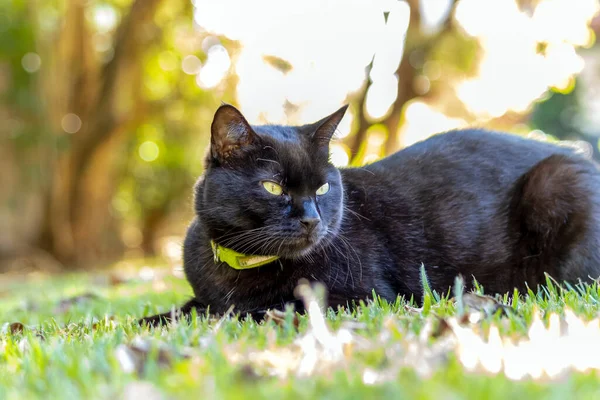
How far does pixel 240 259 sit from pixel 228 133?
0.56 meters

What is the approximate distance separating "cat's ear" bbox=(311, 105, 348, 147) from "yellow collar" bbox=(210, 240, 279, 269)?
0.64m

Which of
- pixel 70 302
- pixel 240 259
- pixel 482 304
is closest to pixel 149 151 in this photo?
pixel 70 302

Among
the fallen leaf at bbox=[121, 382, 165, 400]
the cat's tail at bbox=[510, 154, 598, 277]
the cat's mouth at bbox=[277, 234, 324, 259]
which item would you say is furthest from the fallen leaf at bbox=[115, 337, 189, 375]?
the cat's tail at bbox=[510, 154, 598, 277]

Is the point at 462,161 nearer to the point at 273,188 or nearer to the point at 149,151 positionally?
the point at 273,188

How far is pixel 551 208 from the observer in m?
2.90

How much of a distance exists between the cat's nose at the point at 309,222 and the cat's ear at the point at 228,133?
46 centimetres

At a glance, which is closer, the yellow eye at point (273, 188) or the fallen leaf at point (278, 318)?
the fallen leaf at point (278, 318)

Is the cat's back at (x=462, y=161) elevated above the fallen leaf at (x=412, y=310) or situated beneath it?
elevated above

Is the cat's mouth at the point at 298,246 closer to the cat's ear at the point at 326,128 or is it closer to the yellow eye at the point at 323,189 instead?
the yellow eye at the point at 323,189

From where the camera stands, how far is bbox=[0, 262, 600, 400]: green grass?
1101mm

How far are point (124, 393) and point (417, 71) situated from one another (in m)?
8.62

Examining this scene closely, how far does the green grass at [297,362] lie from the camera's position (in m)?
1.10

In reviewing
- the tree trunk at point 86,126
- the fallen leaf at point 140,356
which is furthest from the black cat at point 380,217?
the tree trunk at point 86,126

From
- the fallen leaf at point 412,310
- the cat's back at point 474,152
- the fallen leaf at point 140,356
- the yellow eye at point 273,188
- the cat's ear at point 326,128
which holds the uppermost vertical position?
the cat's ear at point 326,128
